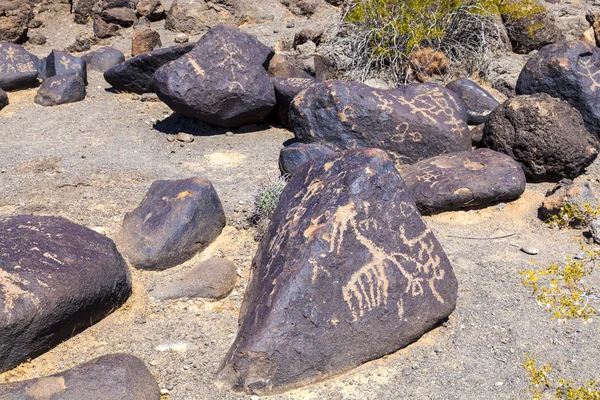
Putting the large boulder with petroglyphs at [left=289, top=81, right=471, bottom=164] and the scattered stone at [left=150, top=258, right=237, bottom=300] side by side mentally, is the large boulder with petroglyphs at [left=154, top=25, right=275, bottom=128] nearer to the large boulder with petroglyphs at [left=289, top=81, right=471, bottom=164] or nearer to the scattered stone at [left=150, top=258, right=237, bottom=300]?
the large boulder with petroglyphs at [left=289, top=81, right=471, bottom=164]

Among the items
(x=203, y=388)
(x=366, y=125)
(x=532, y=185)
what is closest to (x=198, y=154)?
(x=366, y=125)

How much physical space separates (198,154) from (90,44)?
5.28 meters

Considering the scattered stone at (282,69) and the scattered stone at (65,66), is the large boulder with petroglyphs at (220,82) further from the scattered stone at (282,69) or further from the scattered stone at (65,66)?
the scattered stone at (65,66)

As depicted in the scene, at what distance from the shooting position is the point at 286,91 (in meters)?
7.47

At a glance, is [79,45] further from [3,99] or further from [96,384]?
[96,384]

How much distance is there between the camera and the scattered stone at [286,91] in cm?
743

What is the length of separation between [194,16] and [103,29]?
1582mm

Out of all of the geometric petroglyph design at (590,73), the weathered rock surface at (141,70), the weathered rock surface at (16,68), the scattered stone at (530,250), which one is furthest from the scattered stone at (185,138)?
the geometric petroglyph design at (590,73)

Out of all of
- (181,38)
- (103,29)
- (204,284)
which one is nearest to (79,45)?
(103,29)

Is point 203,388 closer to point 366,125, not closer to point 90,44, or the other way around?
point 366,125

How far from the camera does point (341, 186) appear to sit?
154 inches

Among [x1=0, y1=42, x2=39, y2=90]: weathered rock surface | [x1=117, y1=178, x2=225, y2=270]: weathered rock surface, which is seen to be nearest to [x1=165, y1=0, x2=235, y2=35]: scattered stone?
[x1=0, y1=42, x2=39, y2=90]: weathered rock surface

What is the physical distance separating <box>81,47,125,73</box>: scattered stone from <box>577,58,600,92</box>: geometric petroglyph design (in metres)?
6.50

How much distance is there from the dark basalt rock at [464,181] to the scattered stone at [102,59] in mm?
5773
